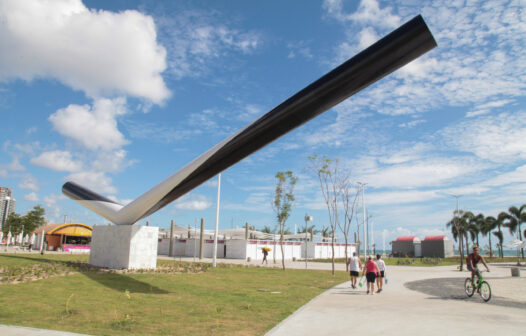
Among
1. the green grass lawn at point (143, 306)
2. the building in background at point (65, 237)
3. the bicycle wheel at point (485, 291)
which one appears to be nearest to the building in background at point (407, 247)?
the building in background at point (65, 237)

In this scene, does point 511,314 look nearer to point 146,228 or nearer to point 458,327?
point 458,327

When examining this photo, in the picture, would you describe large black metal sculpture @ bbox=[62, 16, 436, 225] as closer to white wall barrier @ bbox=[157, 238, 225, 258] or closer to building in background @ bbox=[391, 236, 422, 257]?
white wall barrier @ bbox=[157, 238, 225, 258]

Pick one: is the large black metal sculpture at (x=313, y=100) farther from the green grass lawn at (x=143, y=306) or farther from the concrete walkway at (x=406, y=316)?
the concrete walkway at (x=406, y=316)

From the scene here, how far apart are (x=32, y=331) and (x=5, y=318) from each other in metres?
1.66

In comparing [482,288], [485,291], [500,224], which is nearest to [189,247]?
[482,288]

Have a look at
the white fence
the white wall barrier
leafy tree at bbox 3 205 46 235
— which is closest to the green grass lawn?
the white fence

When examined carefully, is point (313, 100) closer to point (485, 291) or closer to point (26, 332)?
point (26, 332)

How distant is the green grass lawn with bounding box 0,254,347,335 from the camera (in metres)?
6.80

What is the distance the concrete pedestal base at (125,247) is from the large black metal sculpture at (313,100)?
15.2 feet

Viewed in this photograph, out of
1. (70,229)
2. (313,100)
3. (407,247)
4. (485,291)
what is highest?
(313,100)

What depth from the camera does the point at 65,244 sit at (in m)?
49.0

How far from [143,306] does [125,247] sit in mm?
10317

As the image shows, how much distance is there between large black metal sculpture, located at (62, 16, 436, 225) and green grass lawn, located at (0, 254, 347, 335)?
165 inches

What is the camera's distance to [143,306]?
348 inches
